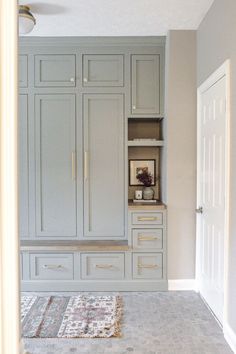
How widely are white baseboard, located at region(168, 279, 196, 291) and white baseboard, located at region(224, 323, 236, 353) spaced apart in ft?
2.77

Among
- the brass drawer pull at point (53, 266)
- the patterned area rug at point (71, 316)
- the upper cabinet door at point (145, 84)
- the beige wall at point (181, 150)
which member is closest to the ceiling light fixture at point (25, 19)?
the upper cabinet door at point (145, 84)

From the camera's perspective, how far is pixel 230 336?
2.11 meters

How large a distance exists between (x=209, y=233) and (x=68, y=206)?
4.91 ft

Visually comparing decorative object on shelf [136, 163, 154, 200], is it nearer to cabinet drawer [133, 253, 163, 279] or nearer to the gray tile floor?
cabinet drawer [133, 253, 163, 279]

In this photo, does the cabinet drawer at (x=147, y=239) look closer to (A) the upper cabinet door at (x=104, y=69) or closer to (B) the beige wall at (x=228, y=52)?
(B) the beige wall at (x=228, y=52)

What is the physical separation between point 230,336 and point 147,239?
1168 mm

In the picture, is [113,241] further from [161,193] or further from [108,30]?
[108,30]

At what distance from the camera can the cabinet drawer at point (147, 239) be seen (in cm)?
303

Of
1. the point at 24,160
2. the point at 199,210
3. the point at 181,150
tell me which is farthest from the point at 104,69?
the point at 199,210

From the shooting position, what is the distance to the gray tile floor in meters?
2.08

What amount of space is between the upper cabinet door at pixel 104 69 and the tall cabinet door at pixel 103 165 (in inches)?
6.0

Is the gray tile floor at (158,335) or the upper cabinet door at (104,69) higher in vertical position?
the upper cabinet door at (104,69)

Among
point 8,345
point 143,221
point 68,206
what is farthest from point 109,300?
point 8,345

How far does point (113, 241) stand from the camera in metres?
3.15
